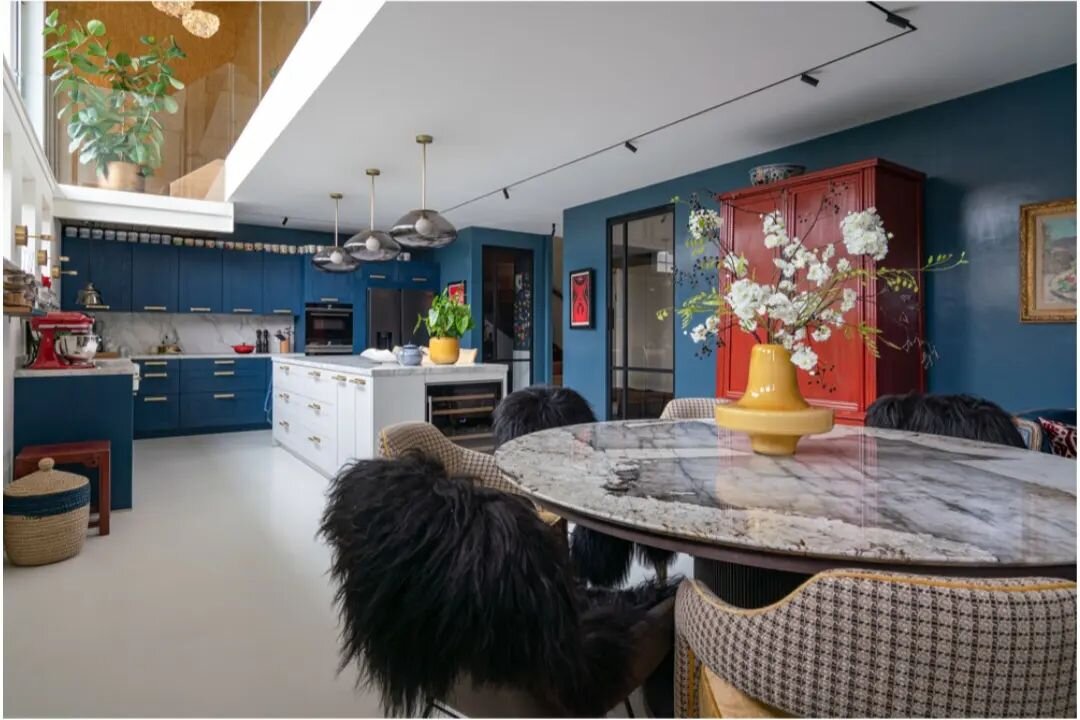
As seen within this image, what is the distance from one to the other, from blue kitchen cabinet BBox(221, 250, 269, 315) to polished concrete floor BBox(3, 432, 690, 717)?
3677 millimetres

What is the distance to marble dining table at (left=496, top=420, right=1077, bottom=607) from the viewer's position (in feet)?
3.30

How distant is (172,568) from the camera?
2.82m

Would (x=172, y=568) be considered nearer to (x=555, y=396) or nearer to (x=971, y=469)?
(x=555, y=396)

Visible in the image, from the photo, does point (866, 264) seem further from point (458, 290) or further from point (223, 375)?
point (223, 375)

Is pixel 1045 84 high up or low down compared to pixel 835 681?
up

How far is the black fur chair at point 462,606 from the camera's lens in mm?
Result: 954

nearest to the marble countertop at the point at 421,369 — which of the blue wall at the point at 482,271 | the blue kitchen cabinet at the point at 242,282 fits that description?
the blue kitchen cabinet at the point at 242,282

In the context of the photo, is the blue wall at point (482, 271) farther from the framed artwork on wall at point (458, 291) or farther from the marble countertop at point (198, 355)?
the marble countertop at point (198, 355)

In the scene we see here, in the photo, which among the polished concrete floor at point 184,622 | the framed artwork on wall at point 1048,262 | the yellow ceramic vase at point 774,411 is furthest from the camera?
the framed artwork on wall at point 1048,262

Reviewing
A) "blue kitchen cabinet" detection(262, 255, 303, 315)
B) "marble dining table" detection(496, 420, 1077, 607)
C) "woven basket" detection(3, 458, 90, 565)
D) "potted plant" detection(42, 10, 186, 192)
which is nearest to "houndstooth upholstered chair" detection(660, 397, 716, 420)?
"marble dining table" detection(496, 420, 1077, 607)

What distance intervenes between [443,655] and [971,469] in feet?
4.72

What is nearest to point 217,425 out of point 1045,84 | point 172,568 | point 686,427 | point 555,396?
point 172,568

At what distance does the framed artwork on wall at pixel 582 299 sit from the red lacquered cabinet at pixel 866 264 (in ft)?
8.20

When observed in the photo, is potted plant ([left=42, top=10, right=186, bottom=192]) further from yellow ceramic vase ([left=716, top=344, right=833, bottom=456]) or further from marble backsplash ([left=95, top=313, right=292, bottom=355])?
yellow ceramic vase ([left=716, top=344, right=833, bottom=456])
